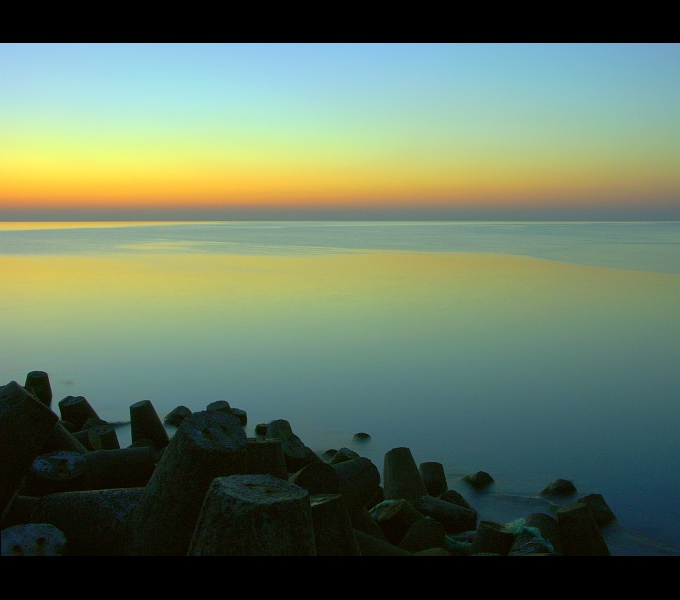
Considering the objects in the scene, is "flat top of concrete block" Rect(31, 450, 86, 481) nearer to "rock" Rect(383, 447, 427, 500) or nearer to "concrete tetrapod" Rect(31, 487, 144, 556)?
"concrete tetrapod" Rect(31, 487, 144, 556)

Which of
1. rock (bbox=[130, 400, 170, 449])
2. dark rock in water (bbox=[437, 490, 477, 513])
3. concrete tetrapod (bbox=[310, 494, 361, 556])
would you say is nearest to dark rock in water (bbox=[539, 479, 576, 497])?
dark rock in water (bbox=[437, 490, 477, 513])

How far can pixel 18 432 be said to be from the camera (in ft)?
13.9

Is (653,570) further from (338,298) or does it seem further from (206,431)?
(338,298)

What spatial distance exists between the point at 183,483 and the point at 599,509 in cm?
352

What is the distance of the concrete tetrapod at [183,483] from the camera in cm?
358

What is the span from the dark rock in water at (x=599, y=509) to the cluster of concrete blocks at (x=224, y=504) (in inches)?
0.6

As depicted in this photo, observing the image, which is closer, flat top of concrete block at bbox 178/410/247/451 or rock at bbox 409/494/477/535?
flat top of concrete block at bbox 178/410/247/451

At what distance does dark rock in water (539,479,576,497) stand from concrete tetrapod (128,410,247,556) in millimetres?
3289

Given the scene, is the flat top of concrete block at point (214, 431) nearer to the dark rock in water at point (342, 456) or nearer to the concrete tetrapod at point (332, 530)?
the concrete tetrapod at point (332, 530)

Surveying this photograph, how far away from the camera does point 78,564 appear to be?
1974 millimetres

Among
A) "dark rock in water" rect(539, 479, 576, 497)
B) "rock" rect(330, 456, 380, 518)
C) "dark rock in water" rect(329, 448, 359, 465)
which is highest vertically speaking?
"rock" rect(330, 456, 380, 518)

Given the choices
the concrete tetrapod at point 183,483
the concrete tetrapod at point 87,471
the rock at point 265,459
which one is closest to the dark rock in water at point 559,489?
the rock at point 265,459

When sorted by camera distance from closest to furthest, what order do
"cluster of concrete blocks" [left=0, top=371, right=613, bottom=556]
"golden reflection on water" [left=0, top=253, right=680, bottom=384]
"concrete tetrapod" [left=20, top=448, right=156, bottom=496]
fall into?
1. "cluster of concrete blocks" [left=0, top=371, right=613, bottom=556]
2. "concrete tetrapod" [left=20, top=448, right=156, bottom=496]
3. "golden reflection on water" [left=0, top=253, right=680, bottom=384]

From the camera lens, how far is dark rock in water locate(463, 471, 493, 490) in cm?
606
